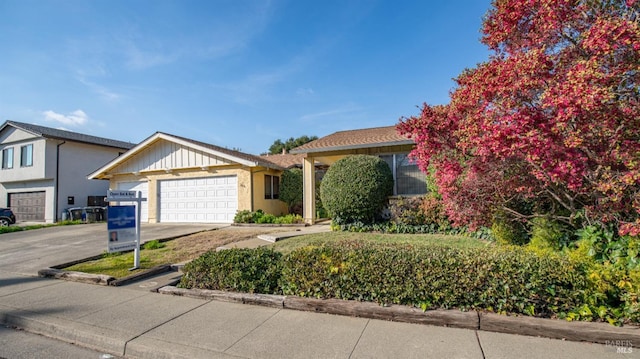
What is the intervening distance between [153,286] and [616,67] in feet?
23.6

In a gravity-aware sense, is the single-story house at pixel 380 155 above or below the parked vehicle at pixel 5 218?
above

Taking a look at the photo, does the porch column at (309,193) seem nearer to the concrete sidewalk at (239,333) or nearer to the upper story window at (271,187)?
the upper story window at (271,187)

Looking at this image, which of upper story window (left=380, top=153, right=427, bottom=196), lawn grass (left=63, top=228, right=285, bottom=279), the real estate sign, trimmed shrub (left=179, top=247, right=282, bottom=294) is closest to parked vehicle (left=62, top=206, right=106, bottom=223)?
lawn grass (left=63, top=228, right=285, bottom=279)

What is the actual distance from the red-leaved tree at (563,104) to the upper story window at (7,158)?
2741 cm

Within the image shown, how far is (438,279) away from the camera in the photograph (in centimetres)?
378

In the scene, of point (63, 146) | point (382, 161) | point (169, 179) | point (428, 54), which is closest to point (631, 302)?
point (382, 161)

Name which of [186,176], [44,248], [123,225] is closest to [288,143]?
[186,176]

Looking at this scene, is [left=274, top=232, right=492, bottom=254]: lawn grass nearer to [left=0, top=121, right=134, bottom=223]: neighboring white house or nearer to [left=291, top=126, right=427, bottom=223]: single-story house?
[left=291, top=126, right=427, bottom=223]: single-story house

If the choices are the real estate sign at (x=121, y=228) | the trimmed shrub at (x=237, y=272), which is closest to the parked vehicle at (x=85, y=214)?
the real estate sign at (x=121, y=228)

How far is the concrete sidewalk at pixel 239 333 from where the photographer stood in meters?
3.03

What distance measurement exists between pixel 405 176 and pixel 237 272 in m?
7.89

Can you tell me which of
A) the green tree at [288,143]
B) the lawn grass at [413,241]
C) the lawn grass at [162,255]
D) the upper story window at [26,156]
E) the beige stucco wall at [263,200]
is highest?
the green tree at [288,143]

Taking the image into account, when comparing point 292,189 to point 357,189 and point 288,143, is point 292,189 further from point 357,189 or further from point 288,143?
point 288,143

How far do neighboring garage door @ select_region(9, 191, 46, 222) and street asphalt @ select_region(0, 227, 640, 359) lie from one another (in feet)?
64.1
